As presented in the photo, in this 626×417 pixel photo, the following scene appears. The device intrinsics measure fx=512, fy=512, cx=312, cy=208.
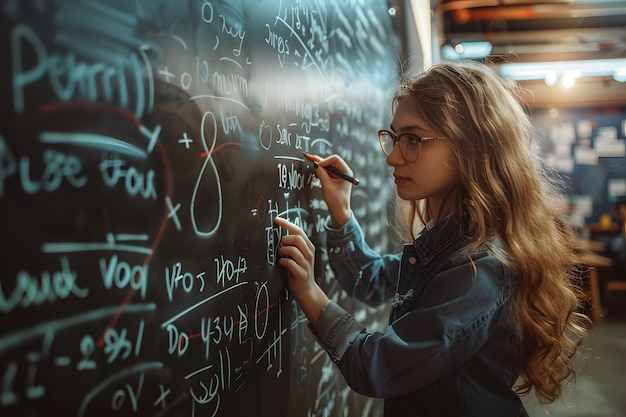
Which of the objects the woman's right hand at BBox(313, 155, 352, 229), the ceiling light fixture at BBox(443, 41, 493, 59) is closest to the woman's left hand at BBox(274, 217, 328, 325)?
the woman's right hand at BBox(313, 155, 352, 229)

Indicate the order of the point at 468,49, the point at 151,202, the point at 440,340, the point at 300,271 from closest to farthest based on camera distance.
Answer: the point at 151,202
the point at 440,340
the point at 300,271
the point at 468,49

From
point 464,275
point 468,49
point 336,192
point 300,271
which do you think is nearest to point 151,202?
point 300,271

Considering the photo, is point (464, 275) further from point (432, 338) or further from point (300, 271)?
point (300, 271)

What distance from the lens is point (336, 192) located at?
1.48 meters

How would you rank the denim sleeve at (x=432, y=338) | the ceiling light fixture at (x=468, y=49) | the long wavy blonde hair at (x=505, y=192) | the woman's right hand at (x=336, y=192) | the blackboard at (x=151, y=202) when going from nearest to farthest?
the blackboard at (x=151, y=202)
the denim sleeve at (x=432, y=338)
the long wavy blonde hair at (x=505, y=192)
the woman's right hand at (x=336, y=192)
the ceiling light fixture at (x=468, y=49)

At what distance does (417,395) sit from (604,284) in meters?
6.42

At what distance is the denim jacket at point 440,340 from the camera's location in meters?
1.04

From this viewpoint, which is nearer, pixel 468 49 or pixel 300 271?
pixel 300 271

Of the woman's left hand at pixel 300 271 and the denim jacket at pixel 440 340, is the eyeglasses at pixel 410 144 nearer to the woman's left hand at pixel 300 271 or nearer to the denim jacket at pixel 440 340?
the denim jacket at pixel 440 340

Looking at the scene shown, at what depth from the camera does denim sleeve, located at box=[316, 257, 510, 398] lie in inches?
40.6

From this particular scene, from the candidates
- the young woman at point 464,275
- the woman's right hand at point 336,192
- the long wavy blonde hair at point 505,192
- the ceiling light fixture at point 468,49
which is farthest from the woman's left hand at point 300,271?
the ceiling light fixture at point 468,49

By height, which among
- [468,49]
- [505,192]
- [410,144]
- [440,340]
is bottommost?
[440,340]

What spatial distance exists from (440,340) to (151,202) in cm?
63

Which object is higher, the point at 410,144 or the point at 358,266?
the point at 410,144
